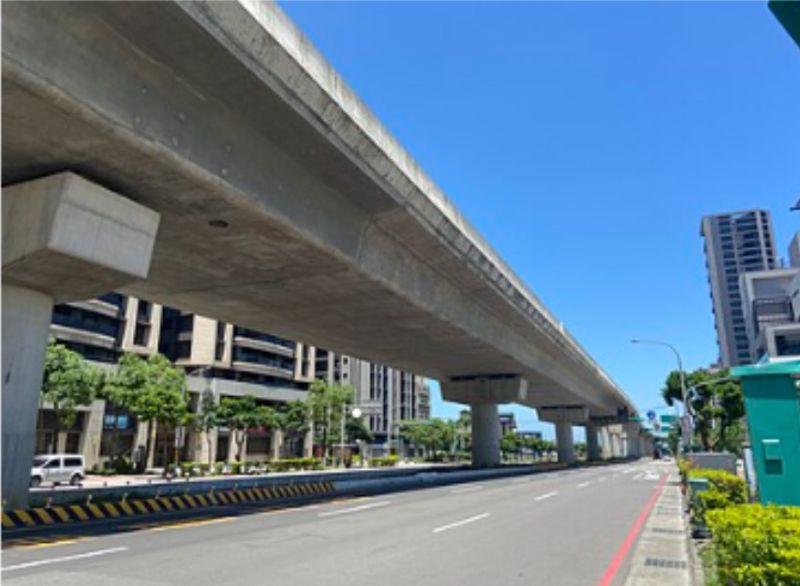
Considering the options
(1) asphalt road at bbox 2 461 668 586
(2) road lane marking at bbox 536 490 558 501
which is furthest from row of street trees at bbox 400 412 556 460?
(1) asphalt road at bbox 2 461 668 586

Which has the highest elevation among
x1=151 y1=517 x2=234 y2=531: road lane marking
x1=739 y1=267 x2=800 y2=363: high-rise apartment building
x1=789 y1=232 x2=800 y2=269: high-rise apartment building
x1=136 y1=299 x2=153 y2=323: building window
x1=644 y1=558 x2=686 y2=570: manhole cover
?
x1=789 y1=232 x2=800 y2=269: high-rise apartment building

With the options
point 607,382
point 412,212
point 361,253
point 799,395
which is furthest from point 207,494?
point 607,382

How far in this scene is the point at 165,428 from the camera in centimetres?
5950

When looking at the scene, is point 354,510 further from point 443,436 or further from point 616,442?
point 616,442

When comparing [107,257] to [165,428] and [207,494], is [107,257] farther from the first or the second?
[165,428]

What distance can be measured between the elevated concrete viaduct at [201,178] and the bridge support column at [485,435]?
21409mm

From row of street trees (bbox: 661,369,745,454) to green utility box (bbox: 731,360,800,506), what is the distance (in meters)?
43.9

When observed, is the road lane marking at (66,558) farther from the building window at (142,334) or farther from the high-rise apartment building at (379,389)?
the high-rise apartment building at (379,389)

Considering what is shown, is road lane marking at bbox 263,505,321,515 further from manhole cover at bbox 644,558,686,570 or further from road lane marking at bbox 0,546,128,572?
manhole cover at bbox 644,558,686,570

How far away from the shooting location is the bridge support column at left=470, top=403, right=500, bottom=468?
138ft

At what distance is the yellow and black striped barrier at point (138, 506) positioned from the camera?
13.5 meters

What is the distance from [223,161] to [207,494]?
1238 centimetres

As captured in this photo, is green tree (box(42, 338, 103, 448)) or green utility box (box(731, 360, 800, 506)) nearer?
green utility box (box(731, 360, 800, 506))

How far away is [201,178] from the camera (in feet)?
38.6
